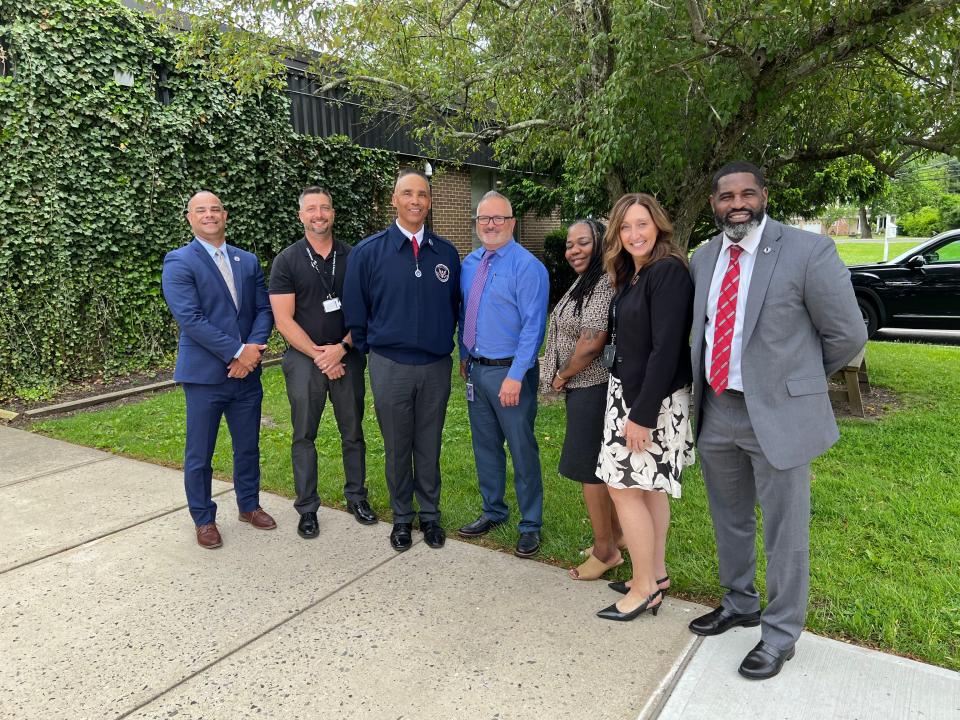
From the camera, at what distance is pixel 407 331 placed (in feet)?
12.4

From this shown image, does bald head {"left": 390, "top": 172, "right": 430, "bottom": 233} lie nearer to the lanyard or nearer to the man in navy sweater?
the man in navy sweater

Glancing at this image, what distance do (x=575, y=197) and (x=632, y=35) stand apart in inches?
323

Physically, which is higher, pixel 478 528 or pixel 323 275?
pixel 323 275

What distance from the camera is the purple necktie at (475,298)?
3789mm

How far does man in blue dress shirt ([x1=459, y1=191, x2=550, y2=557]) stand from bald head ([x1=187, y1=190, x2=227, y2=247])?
58.3 inches

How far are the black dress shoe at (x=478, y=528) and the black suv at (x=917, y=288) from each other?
323 inches

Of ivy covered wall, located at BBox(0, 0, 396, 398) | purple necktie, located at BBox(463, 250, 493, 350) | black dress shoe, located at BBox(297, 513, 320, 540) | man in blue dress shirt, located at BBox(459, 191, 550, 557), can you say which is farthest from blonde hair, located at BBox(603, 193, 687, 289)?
ivy covered wall, located at BBox(0, 0, 396, 398)

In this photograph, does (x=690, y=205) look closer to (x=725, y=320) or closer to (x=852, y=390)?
(x=852, y=390)

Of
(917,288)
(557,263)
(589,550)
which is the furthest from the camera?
(557,263)

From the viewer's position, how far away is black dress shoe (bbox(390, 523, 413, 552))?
389 cm

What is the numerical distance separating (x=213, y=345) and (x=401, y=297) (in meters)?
1.12

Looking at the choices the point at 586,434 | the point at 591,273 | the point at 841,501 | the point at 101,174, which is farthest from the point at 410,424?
the point at 101,174

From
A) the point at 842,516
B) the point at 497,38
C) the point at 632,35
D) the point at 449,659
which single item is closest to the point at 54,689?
the point at 449,659

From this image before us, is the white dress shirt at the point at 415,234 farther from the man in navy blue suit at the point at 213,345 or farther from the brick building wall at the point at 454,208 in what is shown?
the brick building wall at the point at 454,208
